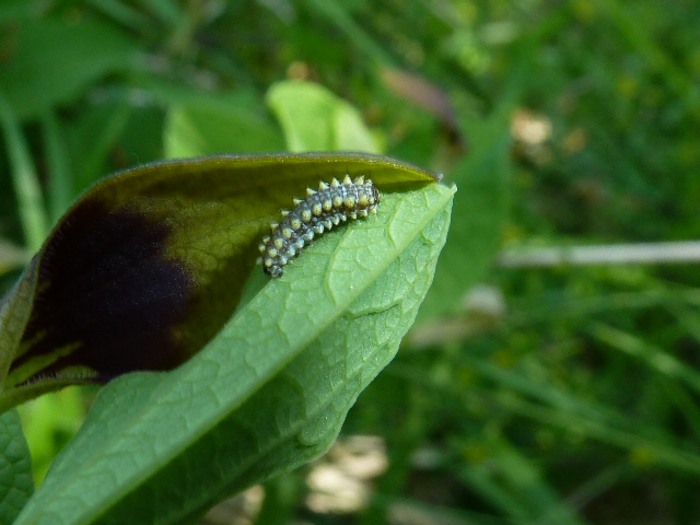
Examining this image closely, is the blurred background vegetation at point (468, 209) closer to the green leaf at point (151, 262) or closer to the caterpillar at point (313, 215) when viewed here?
the caterpillar at point (313, 215)

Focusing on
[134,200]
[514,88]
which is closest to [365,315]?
[134,200]

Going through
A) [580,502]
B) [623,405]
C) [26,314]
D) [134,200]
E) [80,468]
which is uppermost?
[623,405]

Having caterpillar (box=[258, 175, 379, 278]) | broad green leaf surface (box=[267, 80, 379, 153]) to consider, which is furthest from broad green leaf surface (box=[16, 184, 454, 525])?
broad green leaf surface (box=[267, 80, 379, 153])

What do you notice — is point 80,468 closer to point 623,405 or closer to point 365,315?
point 365,315

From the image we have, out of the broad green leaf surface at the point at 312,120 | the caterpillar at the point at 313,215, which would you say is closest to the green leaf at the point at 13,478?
the caterpillar at the point at 313,215

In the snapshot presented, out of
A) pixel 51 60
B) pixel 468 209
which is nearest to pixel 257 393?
pixel 468 209
